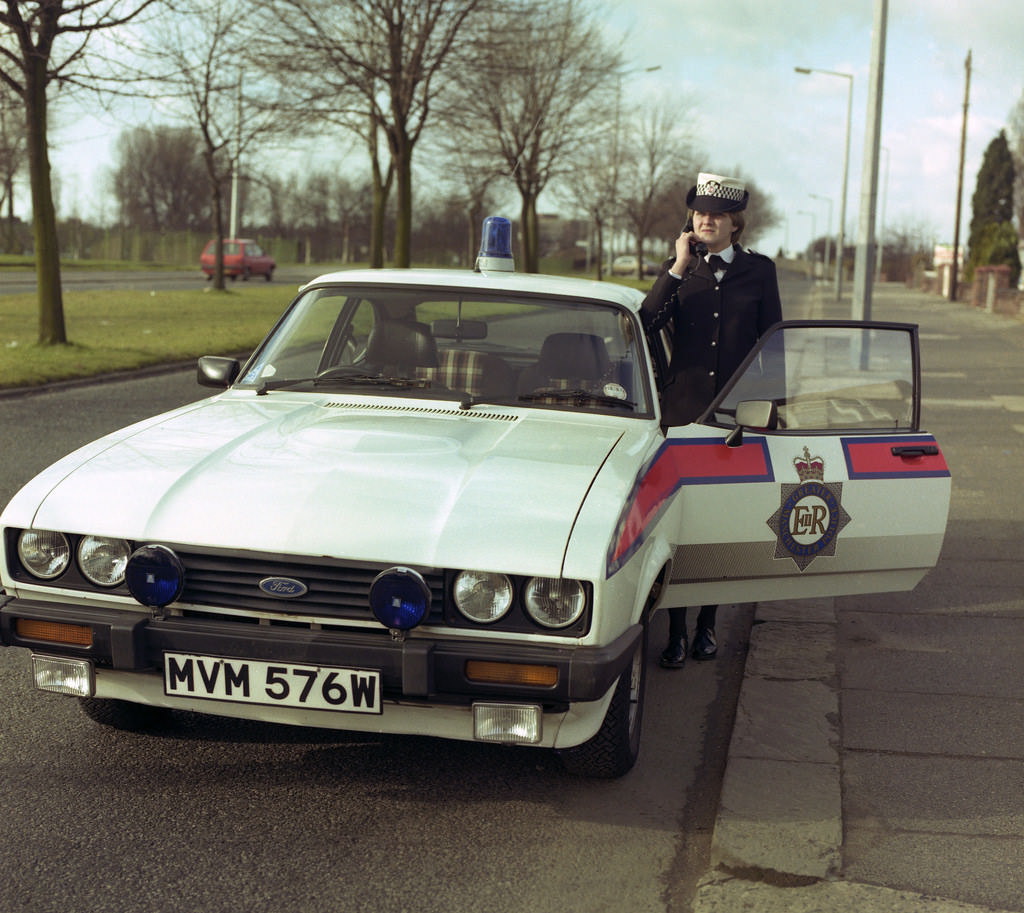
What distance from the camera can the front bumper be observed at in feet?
11.1

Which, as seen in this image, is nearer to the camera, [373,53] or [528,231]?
[373,53]

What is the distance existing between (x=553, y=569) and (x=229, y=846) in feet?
3.87

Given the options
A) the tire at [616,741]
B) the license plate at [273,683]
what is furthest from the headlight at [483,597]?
the tire at [616,741]

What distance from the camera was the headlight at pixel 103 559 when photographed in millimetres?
3626

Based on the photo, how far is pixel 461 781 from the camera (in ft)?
13.2

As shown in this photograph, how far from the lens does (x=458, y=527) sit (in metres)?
3.48

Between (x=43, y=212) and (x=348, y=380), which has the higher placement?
(x=43, y=212)

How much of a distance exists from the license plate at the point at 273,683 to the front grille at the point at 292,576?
0.15 metres

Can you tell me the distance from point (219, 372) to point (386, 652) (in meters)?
2.25

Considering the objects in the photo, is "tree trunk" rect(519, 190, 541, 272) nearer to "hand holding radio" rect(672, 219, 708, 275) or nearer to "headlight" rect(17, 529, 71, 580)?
"hand holding radio" rect(672, 219, 708, 275)

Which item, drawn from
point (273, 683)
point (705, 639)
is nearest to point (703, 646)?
point (705, 639)

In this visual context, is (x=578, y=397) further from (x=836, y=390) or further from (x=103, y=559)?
(x=103, y=559)

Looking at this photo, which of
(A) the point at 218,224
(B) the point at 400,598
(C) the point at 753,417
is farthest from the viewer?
(A) the point at 218,224

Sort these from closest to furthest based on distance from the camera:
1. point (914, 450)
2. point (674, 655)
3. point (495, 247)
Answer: point (914, 450)
point (674, 655)
point (495, 247)
